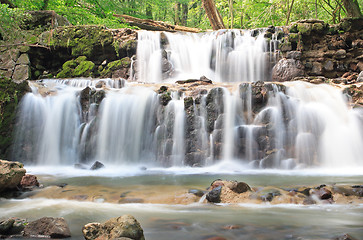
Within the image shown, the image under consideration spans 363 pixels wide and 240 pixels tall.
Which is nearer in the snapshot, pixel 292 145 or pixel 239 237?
pixel 239 237

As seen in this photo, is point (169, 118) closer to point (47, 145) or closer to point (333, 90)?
point (47, 145)

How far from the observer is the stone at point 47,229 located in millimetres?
2992

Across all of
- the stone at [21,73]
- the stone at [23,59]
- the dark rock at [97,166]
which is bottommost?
the dark rock at [97,166]

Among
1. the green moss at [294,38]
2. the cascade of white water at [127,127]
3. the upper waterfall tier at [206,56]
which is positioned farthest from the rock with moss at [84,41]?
the green moss at [294,38]

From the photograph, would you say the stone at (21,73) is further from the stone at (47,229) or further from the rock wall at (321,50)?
the stone at (47,229)

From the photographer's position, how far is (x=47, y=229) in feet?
9.93

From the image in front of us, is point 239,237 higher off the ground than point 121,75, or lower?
lower

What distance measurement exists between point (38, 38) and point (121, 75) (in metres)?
4.27

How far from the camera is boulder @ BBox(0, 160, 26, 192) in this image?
15.8 ft

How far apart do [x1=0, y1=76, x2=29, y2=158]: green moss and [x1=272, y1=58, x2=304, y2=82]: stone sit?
9458 millimetres

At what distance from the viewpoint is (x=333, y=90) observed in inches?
366

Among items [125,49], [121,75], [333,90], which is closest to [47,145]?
[121,75]

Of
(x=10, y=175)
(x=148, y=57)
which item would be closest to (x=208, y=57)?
(x=148, y=57)

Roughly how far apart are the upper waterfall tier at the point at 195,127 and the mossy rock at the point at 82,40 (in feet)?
16.4
